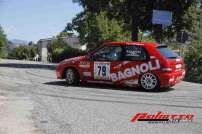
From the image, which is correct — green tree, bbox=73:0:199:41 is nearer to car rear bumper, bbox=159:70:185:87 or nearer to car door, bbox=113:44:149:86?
car door, bbox=113:44:149:86

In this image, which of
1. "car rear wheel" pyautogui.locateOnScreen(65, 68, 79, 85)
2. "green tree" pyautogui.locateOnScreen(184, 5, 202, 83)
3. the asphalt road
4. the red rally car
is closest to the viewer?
the asphalt road

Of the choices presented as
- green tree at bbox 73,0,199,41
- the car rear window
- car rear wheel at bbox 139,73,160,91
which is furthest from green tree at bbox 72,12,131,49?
car rear wheel at bbox 139,73,160,91

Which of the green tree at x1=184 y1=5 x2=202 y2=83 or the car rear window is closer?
the car rear window

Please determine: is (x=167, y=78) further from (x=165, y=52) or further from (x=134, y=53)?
(x=134, y=53)

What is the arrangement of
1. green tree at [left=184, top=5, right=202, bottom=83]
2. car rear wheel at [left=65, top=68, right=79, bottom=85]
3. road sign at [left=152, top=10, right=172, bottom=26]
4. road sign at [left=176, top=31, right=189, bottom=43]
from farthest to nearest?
road sign at [left=176, top=31, right=189, bottom=43]
road sign at [left=152, top=10, right=172, bottom=26]
green tree at [left=184, top=5, right=202, bottom=83]
car rear wheel at [left=65, top=68, right=79, bottom=85]

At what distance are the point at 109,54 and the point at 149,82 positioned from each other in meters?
1.65

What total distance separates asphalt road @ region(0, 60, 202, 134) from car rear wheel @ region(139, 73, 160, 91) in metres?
0.25

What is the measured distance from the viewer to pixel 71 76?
17828 millimetres

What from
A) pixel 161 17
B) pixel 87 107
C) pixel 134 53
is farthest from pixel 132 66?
pixel 161 17

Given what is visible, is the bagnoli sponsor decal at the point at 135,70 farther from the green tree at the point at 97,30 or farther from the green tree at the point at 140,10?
the green tree at the point at 97,30

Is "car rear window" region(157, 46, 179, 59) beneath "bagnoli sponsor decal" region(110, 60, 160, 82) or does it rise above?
above

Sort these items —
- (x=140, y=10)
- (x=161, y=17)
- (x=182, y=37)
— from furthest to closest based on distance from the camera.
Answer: (x=182, y=37), (x=140, y=10), (x=161, y=17)

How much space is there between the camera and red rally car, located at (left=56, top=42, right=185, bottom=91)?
16.2 m

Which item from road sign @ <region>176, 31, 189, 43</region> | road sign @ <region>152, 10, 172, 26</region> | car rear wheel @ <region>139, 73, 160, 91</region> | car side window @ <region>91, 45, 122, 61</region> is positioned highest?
road sign @ <region>152, 10, 172, 26</region>
